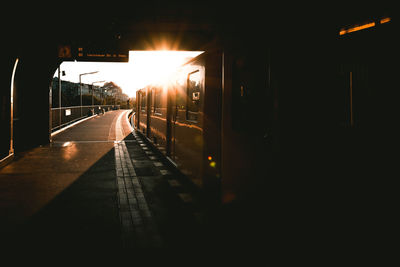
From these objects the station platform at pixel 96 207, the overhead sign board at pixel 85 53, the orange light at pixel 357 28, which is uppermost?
the overhead sign board at pixel 85 53

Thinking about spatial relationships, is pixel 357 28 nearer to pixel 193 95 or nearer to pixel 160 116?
pixel 193 95

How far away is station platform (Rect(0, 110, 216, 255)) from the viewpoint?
385 cm

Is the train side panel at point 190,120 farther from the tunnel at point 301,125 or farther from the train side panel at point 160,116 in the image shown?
the train side panel at point 160,116

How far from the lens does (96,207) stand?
5.18 metres

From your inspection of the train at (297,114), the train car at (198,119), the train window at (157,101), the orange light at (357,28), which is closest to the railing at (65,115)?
the train window at (157,101)

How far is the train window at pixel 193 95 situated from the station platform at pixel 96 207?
1.42 metres

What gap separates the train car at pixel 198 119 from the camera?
4707mm

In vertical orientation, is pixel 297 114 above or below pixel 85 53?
below

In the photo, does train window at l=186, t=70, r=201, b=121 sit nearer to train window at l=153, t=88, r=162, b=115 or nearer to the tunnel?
the tunnel

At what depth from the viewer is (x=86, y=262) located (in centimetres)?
331

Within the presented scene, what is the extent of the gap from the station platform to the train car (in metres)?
0.52

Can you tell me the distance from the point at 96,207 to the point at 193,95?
7.89 ft

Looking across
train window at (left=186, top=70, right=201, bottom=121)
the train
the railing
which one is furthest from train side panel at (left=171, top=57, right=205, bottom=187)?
the railing

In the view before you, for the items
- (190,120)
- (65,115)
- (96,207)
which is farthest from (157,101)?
(65,115)
